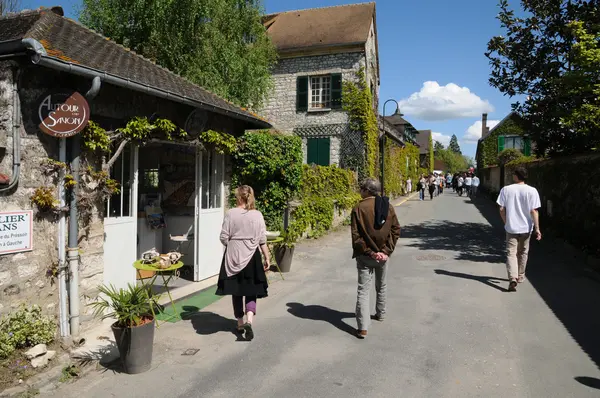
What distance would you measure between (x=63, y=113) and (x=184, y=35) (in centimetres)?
1356

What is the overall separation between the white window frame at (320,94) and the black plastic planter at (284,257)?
14254mm

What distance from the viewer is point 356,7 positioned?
23.3m

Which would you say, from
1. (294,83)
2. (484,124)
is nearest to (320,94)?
(294,83)

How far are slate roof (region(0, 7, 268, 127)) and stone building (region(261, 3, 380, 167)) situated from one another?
14.5m

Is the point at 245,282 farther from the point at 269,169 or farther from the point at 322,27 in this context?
the point at 322,27

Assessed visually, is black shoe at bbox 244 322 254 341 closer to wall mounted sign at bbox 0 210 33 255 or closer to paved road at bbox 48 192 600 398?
paved road at bbox 48 192 600 398

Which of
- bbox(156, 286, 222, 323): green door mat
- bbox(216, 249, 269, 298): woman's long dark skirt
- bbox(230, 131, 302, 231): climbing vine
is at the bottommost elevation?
bbox(156, 286, 222, 323): green door mat

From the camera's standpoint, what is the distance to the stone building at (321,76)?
838 inches

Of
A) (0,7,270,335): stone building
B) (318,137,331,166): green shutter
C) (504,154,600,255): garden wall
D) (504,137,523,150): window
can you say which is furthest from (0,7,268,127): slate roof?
(504,137,523,150): window

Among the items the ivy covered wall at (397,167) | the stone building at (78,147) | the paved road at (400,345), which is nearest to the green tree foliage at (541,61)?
the paved road at (400,345)

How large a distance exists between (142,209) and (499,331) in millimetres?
6442

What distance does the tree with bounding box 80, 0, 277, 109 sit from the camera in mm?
16703

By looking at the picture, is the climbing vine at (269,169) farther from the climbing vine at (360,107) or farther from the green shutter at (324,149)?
the green shutter at (324,149)

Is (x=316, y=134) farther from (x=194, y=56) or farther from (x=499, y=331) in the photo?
(x=499, y=331)
